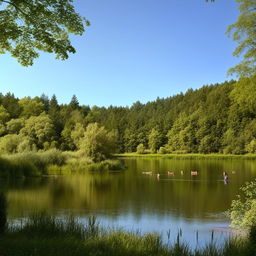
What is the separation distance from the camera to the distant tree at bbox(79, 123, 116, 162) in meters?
43.8

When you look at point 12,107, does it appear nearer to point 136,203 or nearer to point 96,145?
point 96,145

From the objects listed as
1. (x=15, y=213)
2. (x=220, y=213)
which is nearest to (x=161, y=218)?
(x=220, y=213)

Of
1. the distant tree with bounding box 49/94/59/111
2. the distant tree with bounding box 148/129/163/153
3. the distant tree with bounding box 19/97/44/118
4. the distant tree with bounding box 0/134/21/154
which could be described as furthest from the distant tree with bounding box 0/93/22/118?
the distant tree with bounding box 148/129/163/153

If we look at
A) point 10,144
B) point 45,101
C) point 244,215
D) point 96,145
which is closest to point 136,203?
point 244,215

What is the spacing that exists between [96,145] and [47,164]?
8041mm

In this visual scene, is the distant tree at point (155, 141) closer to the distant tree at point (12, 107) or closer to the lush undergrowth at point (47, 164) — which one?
the distant tree at point (12, 107)

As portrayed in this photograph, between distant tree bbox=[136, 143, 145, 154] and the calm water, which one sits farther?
distant tree bbox=[136, 143, 145, 154]

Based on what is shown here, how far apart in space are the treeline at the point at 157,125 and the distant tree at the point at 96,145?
0.14m

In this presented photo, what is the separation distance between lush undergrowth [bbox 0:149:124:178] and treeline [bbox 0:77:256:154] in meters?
2.66

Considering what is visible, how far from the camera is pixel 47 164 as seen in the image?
3794cm

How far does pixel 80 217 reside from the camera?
1616cm

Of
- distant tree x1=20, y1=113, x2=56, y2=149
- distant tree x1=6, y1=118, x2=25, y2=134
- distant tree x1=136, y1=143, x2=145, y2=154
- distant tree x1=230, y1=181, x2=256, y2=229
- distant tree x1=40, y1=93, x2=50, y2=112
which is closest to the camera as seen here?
distant tree x1=230, y1=181, x2=256, y2=229

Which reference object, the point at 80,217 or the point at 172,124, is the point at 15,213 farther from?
the point at 172,124

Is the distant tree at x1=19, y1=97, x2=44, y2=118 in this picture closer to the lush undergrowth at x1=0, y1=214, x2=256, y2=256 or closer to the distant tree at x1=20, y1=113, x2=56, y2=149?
the distant tree at x1=20, y1=113, x2=56, y2=149
